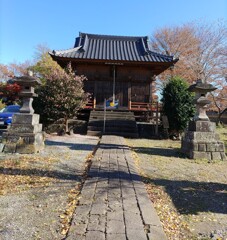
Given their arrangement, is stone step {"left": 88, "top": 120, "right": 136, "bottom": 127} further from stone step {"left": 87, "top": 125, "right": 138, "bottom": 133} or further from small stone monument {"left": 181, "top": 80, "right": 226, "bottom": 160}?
small stone monument {"left": 181, "top": 80, "right": 226, "bottom": 160}

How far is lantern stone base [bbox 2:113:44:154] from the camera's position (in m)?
6.97

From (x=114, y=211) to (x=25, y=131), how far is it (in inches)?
A: 195

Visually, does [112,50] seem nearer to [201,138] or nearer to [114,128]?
[114,128]

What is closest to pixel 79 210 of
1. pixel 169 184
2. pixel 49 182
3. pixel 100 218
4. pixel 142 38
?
pixel 100 218

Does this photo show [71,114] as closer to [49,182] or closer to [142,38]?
[49,182]

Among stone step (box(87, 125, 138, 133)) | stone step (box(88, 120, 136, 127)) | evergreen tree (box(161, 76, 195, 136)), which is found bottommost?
stone step (box(87, 125, 138, 133))

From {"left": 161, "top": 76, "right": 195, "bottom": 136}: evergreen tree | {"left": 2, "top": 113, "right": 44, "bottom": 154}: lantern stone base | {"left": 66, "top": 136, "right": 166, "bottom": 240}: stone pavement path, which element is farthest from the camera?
{"left": 161, "top": 76, "right": 195, "bottom": 136}: evergreen tree

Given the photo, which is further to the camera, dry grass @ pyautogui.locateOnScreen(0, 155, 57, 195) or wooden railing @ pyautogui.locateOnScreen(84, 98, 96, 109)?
wooden railing @ pyautogui.locateOnScreen(84, 98, 96, 109)

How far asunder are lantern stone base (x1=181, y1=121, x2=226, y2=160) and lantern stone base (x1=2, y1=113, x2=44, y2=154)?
454 cm

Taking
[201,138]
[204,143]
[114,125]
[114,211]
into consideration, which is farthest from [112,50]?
[114,211]

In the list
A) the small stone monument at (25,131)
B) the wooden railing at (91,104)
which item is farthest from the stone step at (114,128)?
the small stone monument at (25,131)

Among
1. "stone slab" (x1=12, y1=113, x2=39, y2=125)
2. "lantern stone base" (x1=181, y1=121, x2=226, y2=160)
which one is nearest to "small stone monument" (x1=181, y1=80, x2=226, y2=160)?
"lantern stone base" (x1=181, y1=121, x2=226, y2=160)

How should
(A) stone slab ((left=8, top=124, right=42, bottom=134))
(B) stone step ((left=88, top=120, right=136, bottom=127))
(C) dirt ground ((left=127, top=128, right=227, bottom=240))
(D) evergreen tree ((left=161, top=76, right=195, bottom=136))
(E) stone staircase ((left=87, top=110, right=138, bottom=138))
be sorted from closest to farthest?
1. (C) dirt ground ((left=127, top=128, right=227, bottom=240))
2. (A) stone slab ((left=8, top=124, right=42, bottom=134))
3. (D) evergreen tree ((left=161, top=76, right=195, bottom=136))
4. (E) stone staircase ((left=87, top=110, right=138, bottom=138))
5. (B) stone step ((left=88, top=120, right=136, bottom=127))

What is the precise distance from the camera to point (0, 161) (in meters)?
5.76
